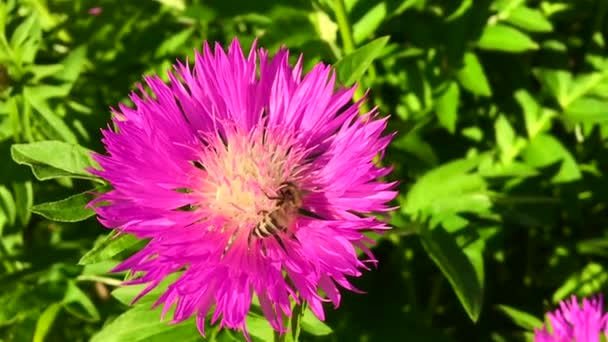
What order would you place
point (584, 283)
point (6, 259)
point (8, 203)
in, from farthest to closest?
point (584, 283) → point (6, 259) → point (8, 203)

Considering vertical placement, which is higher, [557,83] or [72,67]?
[72,67]

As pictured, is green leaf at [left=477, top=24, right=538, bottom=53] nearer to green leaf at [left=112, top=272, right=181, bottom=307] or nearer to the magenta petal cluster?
the magenta petal cluster

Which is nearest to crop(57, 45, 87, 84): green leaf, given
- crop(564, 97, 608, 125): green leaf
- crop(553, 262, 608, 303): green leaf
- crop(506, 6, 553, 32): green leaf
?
crop(506, 6, 553, 32): green leaf

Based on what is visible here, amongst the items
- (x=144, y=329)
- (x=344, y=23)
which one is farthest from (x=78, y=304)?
(x=344, y=23)

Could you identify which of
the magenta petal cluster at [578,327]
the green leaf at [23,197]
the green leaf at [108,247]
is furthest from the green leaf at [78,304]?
the magenta petal cluster at [578,327]

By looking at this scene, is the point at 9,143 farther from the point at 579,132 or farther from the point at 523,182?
the point at 579,132

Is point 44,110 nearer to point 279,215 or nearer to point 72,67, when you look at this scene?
point 72,67

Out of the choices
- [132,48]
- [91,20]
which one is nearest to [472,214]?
[132,48]
